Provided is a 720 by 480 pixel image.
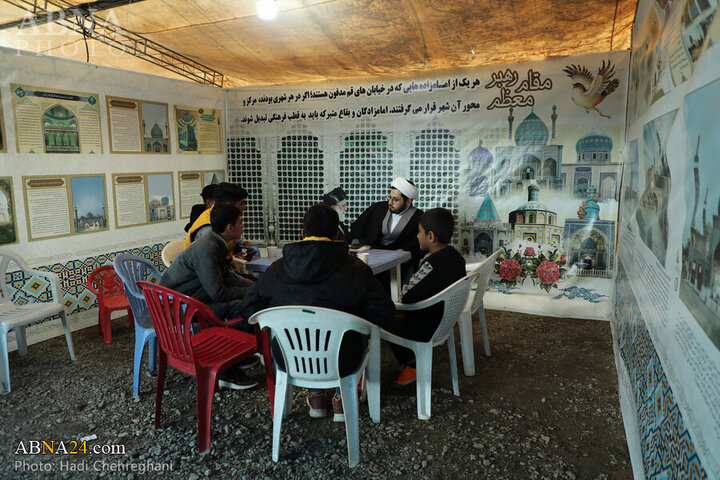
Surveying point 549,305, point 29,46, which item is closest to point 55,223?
point 29,46

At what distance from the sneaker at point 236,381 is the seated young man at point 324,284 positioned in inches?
32.8

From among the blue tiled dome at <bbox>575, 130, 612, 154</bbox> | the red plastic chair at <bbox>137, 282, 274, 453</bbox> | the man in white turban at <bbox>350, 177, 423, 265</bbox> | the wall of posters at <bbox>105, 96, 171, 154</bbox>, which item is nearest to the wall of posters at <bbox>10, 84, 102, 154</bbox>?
the wall of posters at <bbox>105, 96, 171, 154</bbox>

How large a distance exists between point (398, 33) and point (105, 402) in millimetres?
3720

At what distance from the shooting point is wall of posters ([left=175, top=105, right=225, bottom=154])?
5062 millimetres

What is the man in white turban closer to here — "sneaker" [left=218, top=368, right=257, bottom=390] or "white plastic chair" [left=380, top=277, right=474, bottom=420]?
"white plastic chair" [left=380, top=277, right=474, bottom=420]

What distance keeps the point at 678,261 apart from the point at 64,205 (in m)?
4.32

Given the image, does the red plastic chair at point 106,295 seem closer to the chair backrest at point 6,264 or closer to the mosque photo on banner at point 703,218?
the chair backrest at point 6,264

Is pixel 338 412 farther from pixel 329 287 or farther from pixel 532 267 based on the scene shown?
pixel 532 267

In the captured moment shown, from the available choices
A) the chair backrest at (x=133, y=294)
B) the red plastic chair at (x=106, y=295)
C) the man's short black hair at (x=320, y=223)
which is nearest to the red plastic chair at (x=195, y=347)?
the chair backrest at (x=133, y=294)

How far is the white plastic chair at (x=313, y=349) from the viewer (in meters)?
2.02

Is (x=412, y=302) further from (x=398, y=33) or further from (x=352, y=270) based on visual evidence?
(x=398, y=33)

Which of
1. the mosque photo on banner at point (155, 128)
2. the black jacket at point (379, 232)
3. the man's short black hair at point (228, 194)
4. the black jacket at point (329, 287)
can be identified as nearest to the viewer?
the black jacket at point (329, 287)

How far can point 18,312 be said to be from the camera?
311 cm

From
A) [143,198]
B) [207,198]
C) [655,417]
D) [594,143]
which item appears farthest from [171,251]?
[594,143]
